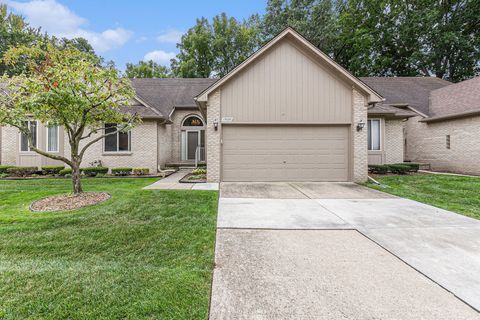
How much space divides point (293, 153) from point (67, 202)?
766 centimetres

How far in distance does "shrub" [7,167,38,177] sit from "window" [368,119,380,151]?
694 inches

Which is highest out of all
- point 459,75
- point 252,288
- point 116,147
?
point 459,75

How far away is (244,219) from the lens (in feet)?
15.5

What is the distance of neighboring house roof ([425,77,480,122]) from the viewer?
11.9 metres

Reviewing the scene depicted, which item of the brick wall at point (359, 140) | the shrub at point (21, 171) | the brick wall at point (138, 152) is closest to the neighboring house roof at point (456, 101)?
the brick wall at point (359, 140)

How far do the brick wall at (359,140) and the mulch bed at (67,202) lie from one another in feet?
29.1

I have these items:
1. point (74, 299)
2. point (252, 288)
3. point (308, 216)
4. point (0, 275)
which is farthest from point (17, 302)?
point (308, 216)

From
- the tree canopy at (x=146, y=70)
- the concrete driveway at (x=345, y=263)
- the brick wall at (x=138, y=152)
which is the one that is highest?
the tree canopy at (x=146, y=70)

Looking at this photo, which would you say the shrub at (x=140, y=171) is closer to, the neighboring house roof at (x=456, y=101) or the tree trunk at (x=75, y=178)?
the tree trunk at (x=75, y=178)

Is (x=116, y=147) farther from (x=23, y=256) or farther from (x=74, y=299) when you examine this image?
(x=74, y=299)

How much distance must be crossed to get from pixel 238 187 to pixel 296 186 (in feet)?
7.11

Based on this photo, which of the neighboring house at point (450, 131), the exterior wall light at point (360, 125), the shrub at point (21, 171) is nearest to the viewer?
the exterior wall light at point (360, 125)

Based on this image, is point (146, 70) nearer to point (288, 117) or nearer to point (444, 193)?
point (288, 117)

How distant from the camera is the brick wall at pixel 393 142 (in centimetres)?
1317
